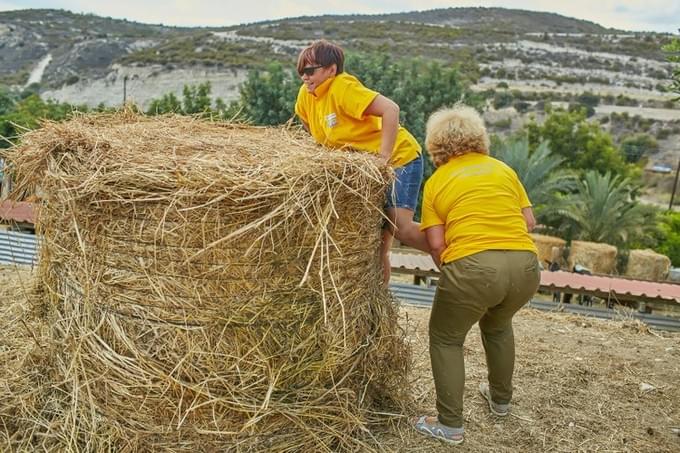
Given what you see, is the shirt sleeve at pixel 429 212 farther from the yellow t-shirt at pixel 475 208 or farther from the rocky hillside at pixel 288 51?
the rocky hillside at pixel 288 51

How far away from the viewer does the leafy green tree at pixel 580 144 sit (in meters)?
21.0

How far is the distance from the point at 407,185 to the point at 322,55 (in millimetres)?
747

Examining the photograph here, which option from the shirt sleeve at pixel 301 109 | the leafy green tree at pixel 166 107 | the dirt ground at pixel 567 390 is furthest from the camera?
the leafy green tree at pixel 166 107

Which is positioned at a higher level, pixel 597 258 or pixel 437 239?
pixel 437 239

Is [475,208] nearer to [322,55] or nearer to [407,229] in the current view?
[407,229]

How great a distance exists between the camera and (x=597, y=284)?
24.0 feet

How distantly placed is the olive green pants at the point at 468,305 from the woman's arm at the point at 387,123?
0.60 metres

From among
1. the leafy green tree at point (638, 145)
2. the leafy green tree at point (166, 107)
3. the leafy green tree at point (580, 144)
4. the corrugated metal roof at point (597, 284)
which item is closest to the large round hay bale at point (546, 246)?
the corrugated metal roof at point (597, 284)

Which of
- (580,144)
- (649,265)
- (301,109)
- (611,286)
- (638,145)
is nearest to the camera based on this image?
(301,109)

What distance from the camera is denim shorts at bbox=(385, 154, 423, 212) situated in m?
3.12

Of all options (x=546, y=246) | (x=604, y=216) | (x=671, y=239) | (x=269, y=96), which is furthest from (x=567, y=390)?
(x=269, y=96)

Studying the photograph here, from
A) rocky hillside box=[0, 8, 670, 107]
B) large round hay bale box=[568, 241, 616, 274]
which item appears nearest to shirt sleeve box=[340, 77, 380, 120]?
large round hay bale box=[568, 241, 616, 274]

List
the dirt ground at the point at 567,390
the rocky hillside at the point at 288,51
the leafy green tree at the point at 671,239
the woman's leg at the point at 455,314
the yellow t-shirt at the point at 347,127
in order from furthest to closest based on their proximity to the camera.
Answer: the rocky hillside at the point at 288,51
the leafy green tree at the point at 671,239
the dirt ground at the point at 567,390
the yellow t-shirt at the point at 347,127
the woman's leg at the point at 455,314

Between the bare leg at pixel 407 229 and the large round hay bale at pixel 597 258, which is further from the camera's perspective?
the large round hay bale at pixel 597 258
